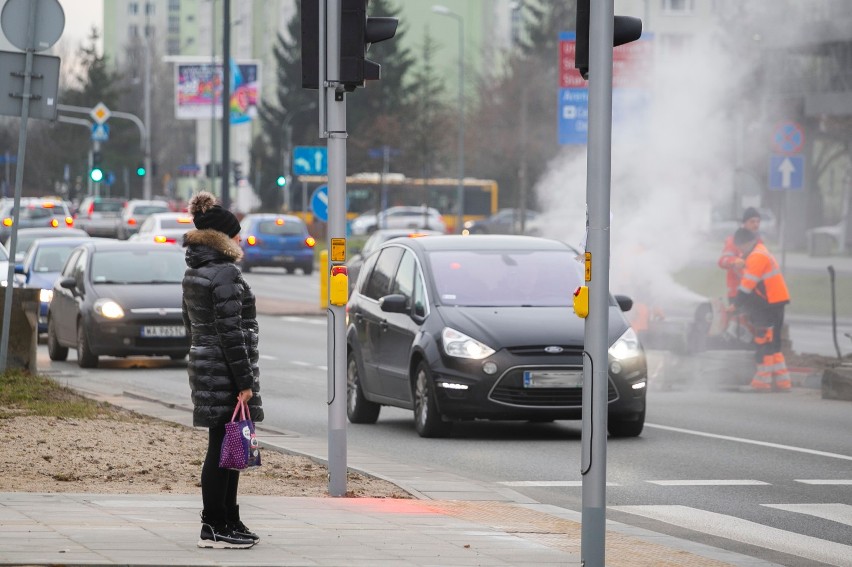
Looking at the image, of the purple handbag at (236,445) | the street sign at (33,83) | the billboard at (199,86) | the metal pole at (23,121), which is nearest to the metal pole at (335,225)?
the purple handbag at (236,445)

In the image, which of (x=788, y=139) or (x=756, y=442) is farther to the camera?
(x=788, y=139)

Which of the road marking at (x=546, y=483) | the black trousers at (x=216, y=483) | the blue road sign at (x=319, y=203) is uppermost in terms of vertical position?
the blue road sign at (x=319, y=203)

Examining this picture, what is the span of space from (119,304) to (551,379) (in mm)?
8706

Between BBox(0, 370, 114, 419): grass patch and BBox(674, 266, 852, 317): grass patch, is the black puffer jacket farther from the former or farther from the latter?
BBox(674, 266, 852, 317): grass patch

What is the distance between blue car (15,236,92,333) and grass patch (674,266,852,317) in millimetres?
15184

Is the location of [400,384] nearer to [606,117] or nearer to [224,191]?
[606,117]

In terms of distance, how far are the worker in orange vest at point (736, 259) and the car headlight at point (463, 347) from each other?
7.85 m

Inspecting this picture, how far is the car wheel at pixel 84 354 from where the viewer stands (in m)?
21.2

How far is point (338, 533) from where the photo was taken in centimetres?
835

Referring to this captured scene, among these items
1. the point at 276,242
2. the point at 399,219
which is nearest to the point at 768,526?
the point at 276,242

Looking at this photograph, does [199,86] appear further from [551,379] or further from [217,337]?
[217,337]

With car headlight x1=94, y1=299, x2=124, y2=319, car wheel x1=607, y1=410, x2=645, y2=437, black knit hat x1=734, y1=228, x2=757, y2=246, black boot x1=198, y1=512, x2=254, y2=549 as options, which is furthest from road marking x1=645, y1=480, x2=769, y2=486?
car headlight x1=94, y1=299, x2=124, y2=319

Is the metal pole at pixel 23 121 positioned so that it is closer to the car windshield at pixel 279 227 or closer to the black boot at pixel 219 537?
the black boot at pixel 219 537

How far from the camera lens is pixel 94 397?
1616 cm
